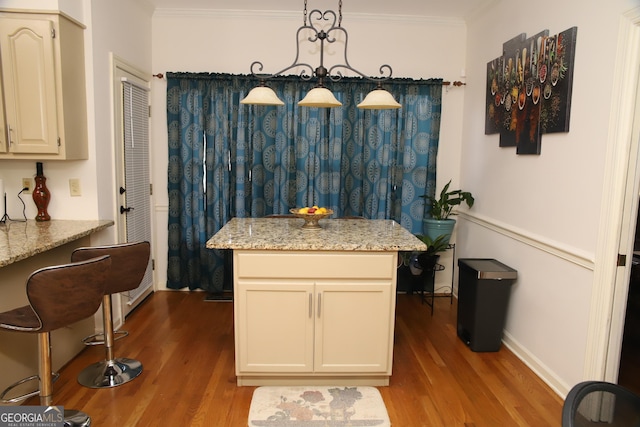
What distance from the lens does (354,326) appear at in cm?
267

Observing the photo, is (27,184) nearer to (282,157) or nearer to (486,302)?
(282,157)

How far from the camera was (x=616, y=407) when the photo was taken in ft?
3.88

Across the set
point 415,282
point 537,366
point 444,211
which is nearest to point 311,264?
point 537,366

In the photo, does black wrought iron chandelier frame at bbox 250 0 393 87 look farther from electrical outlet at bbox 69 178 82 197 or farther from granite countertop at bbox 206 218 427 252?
electrical outlet at bbox 69 178 82 197

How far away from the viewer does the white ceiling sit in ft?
13.2

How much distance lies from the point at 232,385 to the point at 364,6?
139 inches

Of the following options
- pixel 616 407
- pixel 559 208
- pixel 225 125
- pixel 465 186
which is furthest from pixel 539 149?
pixel 225 125

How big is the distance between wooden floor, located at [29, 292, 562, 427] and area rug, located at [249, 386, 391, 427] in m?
0.07

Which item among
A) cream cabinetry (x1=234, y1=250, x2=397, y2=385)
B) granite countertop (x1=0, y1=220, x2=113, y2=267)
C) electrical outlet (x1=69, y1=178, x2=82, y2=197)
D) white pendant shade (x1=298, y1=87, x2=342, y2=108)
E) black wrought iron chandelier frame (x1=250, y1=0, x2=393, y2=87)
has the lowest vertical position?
cream cabinetry (x1=234, y1=250, x2=397, y2=385)

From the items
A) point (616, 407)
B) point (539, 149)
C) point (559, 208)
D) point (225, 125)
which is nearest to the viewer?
point (616, 407)

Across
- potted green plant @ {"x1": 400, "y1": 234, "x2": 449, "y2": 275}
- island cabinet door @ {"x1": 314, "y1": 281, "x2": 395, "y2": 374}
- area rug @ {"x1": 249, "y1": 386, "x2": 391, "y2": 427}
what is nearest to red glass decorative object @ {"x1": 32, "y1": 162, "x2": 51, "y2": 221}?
area rug @ {"x1": 249, "y1": 386, "x2": 391, "y2": 427}

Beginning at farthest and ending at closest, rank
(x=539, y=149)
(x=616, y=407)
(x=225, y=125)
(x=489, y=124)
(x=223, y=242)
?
(x=225, y=125) → (x=489, y=124) → (x=539, y=149) → (x=223, y=242) → (x=616, y=407)

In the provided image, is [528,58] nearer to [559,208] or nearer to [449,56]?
[559,208]

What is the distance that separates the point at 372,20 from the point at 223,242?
304 centimetres
